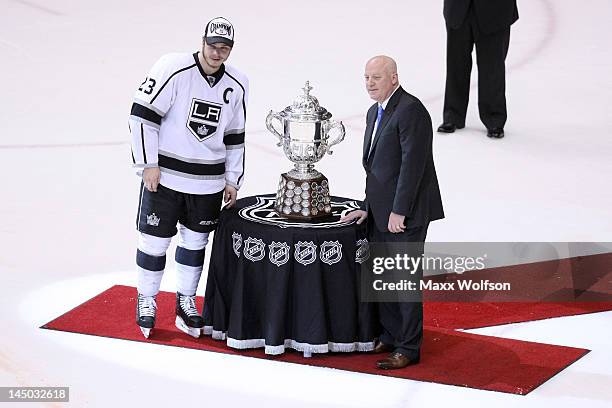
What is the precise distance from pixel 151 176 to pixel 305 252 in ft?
2.33

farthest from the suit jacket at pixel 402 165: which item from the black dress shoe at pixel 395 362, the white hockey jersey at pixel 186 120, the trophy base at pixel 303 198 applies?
the white hockey jersey at pixel 186 120

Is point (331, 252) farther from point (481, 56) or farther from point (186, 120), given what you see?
point (481, 56)

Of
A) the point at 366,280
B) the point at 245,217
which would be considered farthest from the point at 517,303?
the point at 245,217

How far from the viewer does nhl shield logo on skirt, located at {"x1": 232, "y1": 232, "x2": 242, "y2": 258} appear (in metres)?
5.64

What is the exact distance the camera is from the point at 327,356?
5.66 m

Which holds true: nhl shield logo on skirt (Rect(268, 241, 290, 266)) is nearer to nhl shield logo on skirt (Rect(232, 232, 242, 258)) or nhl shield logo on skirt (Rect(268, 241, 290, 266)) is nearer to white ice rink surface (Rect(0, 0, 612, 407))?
nhl shield logo on skirt (Rect(232, 232, 242, 258))

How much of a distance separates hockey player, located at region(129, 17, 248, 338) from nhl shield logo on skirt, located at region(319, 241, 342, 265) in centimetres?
55

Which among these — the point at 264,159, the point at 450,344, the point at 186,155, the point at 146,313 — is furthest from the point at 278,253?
the point at 264,159

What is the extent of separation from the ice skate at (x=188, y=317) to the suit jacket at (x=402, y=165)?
915 millimetres

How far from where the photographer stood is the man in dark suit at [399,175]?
17.5 ft

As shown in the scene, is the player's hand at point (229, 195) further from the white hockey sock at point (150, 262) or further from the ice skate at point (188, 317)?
the ice skate at point (188, 317)

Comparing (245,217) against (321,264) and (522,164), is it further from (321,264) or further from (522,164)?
(522,164)

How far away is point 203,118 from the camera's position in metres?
5.65

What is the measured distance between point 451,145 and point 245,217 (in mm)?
3698
